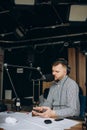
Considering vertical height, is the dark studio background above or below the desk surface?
above

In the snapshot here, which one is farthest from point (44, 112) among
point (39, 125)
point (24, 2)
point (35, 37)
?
point (35, 37)

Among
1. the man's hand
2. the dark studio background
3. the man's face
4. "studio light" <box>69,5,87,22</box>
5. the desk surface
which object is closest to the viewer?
the desk surface

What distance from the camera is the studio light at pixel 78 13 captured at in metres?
3.87

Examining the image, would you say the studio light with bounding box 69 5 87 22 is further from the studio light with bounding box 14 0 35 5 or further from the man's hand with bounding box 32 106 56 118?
the man's hand with bounding box 32 106 56 118

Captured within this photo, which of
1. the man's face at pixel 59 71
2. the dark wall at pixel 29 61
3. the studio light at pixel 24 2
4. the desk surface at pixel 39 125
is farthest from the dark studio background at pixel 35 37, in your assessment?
the desk surface at pixel 39 125

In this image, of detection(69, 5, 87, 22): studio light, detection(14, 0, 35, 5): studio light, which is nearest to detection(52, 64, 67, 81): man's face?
detection(14, 0, 35, 5): studio light

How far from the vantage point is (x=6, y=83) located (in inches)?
258

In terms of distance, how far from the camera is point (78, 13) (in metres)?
3.96

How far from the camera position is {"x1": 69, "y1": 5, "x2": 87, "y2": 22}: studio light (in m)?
3.87

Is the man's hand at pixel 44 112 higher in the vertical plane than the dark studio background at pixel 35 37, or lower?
lower

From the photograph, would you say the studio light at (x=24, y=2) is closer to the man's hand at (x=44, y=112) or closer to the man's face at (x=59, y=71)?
the man's face at (x=59, y=71)

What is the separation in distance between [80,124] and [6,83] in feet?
15.7

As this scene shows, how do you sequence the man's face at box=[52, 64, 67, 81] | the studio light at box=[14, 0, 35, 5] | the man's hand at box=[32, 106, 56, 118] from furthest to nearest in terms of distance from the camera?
the studio light at box=[14, 0, 35, 5] < the man's face at box=[52, 64, 67, 81] < the man's hand at box=[32, 106, 56, 118]

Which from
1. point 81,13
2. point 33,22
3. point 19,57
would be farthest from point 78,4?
point 19,57
